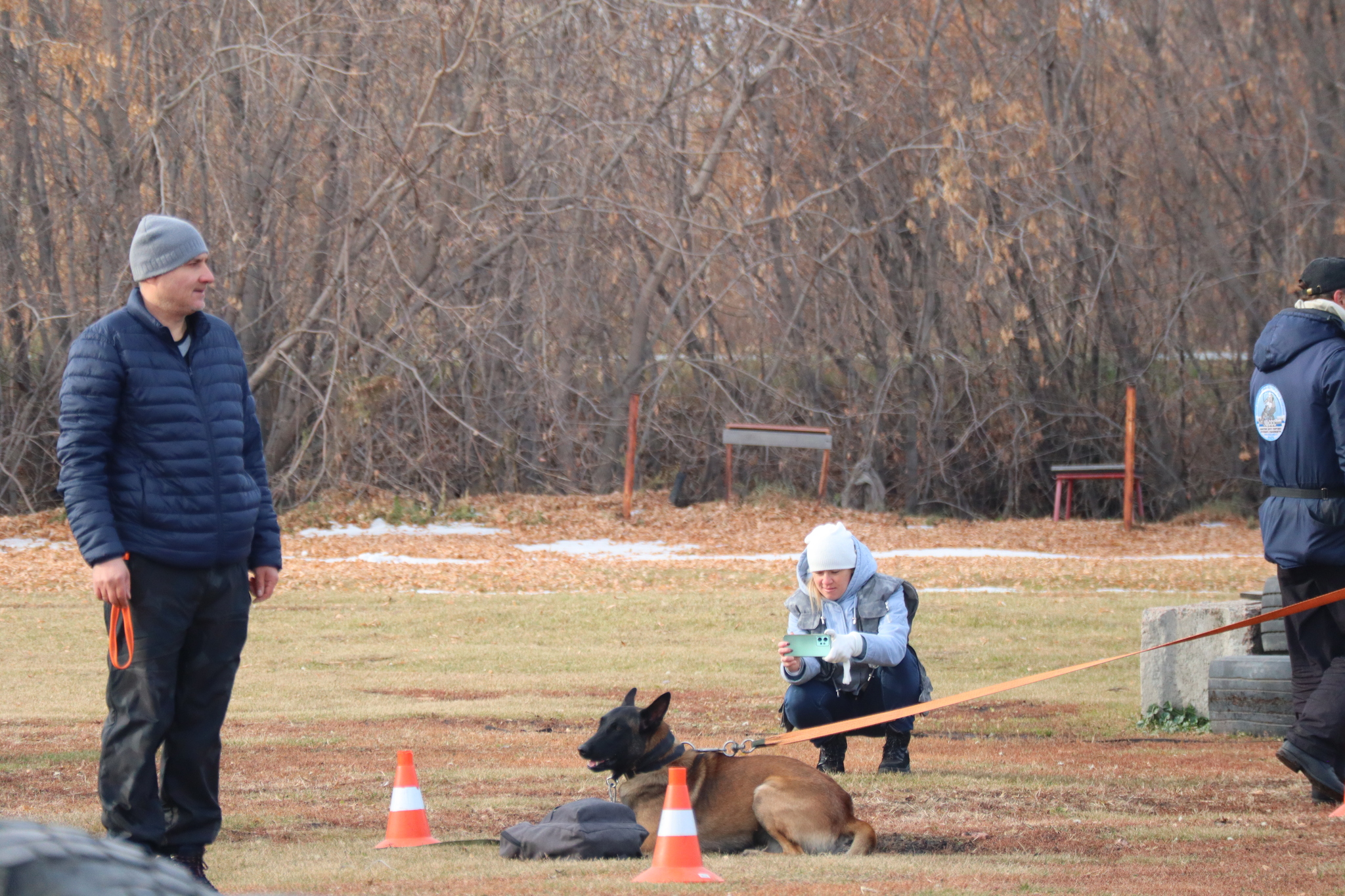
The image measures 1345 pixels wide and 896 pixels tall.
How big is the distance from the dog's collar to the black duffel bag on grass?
14.7 inches

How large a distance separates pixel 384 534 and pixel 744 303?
8529 millimetres

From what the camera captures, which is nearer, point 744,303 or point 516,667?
point 516,667

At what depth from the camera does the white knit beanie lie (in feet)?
20.7

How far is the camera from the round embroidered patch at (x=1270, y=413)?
5.93 meters

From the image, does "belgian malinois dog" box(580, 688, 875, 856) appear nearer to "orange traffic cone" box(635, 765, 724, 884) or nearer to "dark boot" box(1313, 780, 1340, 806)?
"orange traffic cone" box(635, 765, 724, 884)

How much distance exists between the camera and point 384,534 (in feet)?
68.1

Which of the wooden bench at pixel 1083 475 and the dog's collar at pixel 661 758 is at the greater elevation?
the wooden bench at pixel 1083 475

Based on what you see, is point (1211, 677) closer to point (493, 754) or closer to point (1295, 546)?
point (1295, 546)

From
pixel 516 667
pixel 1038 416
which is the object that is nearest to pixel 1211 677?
pixel 516 667

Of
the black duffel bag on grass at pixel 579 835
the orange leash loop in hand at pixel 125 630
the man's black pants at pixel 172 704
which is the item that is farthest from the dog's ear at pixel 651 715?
the orange leash loop in hand at pixel 125 630

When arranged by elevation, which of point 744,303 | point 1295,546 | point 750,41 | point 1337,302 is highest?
point 750,41

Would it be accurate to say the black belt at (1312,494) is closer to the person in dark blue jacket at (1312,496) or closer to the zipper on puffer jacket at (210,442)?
the person in dark blue jacket at (1312,496)

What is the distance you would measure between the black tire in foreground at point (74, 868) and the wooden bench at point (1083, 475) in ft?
77.6

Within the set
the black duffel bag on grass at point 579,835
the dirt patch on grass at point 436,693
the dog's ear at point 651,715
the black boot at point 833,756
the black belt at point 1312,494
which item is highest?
the black belt at point 1312,494
